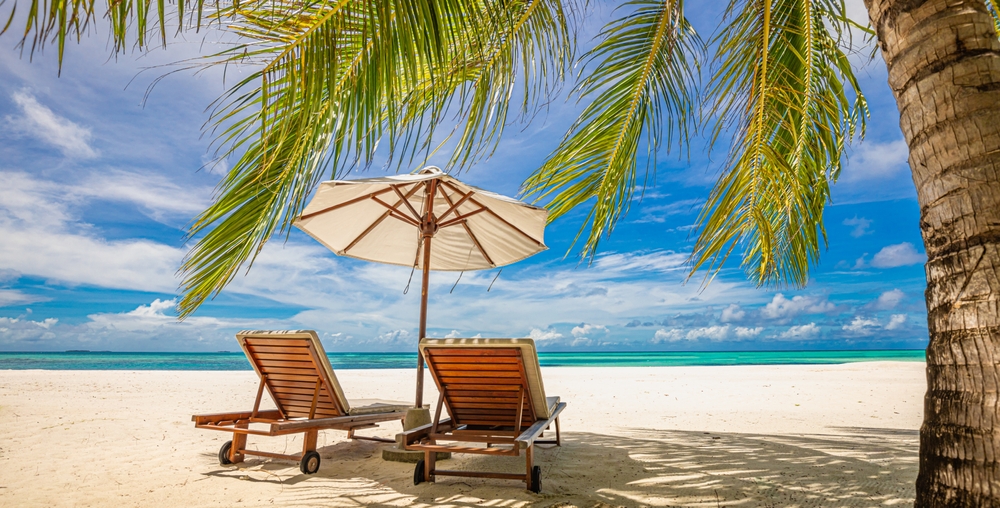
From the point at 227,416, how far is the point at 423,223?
1.90 metres

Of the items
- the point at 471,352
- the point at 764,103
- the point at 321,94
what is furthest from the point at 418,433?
the point at 764,103

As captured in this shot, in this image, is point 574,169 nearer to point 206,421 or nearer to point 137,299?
point 206,421

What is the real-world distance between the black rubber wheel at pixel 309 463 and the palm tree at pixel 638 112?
1174 millimetres

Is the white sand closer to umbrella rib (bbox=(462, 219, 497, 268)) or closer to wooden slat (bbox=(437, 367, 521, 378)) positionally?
wooden slat (bbox=(437, 367, 521, 378))

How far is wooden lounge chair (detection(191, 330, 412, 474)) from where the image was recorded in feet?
10.8

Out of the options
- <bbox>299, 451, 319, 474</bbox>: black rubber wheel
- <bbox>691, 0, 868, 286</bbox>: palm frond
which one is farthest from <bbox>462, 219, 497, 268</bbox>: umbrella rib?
<bbox>299, 451, 319, 474</bbox>: black rubber wheel

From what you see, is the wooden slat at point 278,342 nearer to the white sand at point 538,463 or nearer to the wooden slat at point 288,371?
the wooden slat at point 288,371

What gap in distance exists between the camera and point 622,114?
422cm

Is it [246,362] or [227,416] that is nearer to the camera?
[227,416]

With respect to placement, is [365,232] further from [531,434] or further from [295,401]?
[531,434]

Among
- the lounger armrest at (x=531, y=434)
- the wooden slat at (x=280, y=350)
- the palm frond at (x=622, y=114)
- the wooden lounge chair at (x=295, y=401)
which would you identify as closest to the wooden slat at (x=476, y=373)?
the lounger armrest at (x=531, y=434)

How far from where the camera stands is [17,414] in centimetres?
529

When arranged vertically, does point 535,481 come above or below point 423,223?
below

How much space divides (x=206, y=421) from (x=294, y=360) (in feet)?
2.24
